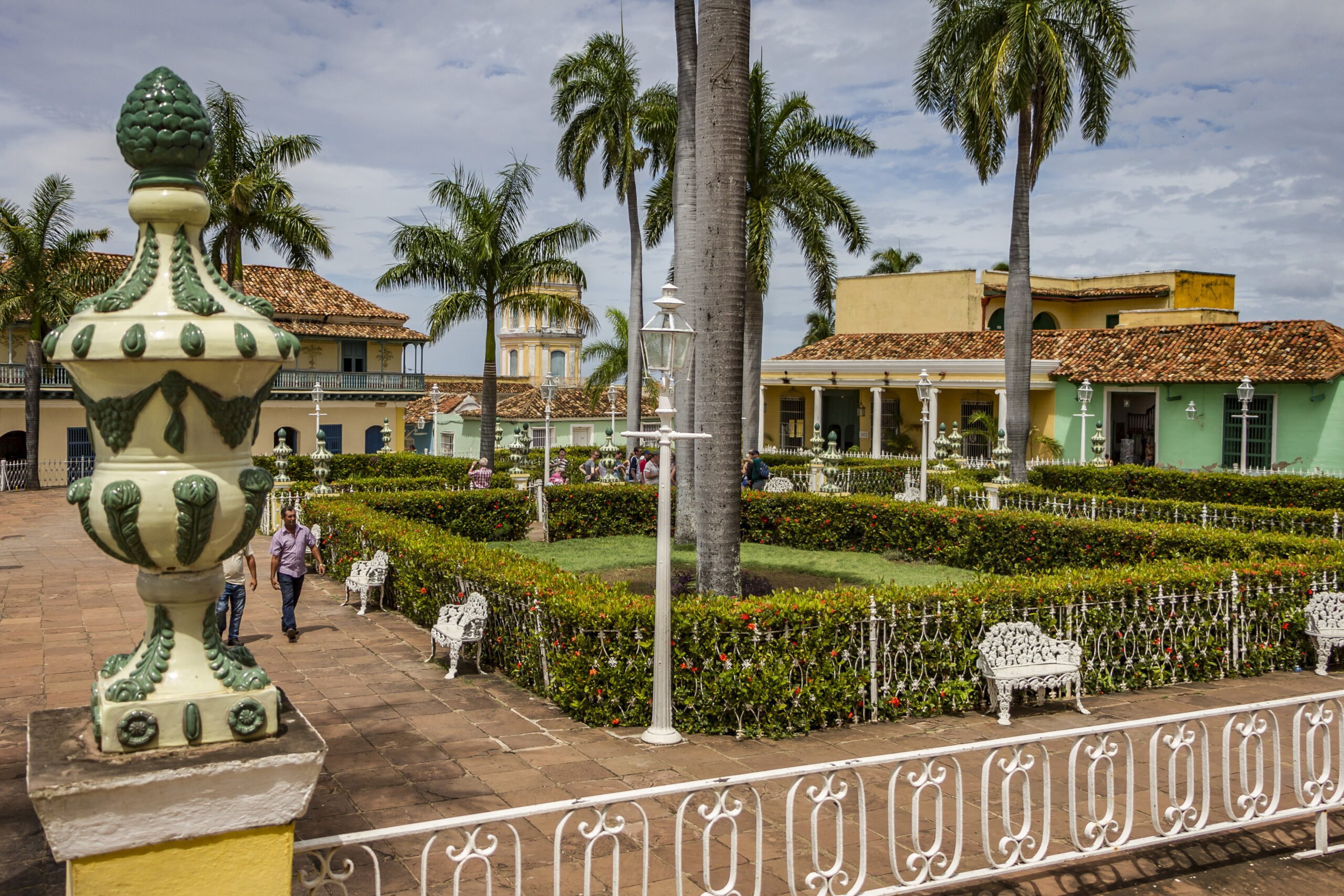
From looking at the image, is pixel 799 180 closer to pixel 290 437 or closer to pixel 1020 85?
pixel 1020 85

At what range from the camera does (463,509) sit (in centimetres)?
1845

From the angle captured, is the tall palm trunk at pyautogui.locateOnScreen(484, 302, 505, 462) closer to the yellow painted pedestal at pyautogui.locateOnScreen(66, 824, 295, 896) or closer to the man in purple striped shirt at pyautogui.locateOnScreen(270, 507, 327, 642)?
the man in purple striped shirt at pyautogui.locateOnScreen(270, 507, 327, 642)

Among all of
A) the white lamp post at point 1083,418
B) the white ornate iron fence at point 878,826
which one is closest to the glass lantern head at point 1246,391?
the white lamp post at point 1083,418

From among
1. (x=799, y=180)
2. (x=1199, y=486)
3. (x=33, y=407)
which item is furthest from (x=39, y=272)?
(x=1199, y=486)

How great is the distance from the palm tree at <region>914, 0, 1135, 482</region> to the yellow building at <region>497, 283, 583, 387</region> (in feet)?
142

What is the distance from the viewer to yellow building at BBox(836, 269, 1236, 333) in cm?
3969

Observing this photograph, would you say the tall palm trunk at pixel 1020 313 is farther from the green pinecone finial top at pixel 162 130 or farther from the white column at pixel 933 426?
the green pinecone finial top at pixel 162 130

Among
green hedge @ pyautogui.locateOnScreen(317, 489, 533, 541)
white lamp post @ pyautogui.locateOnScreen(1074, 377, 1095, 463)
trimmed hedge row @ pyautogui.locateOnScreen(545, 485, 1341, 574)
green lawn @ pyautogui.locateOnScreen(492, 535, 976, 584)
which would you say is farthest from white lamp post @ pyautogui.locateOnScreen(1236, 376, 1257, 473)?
green hedge @ pyautogui.locateOnScreen(317, 489, 533, 541)

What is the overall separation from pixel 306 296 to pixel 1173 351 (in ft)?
104

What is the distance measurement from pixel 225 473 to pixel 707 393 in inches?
321

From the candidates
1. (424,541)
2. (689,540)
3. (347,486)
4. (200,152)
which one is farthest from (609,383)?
(200,152)

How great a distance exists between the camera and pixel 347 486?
21.0 meters

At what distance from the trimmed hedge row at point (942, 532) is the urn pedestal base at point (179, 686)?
11.3 metres

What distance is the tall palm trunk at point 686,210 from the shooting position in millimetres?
14969
